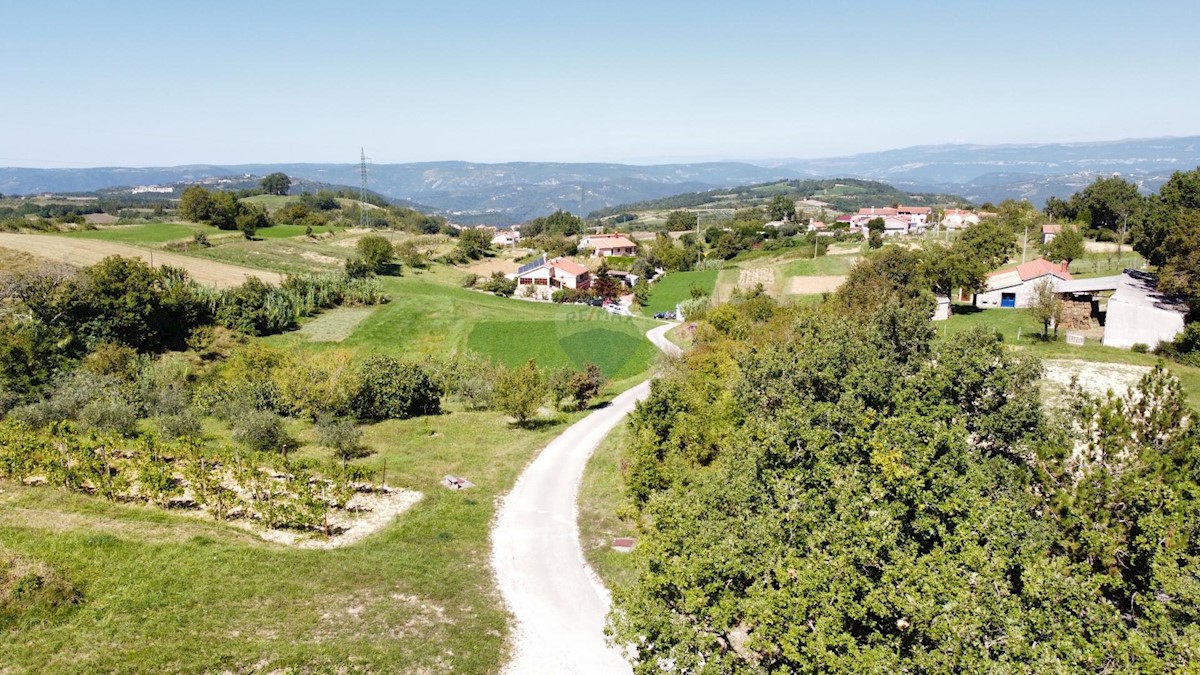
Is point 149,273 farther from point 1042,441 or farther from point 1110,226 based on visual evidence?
point 1110,226

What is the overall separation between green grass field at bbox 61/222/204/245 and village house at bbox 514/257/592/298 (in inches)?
2111

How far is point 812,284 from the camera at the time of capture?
8725 cm

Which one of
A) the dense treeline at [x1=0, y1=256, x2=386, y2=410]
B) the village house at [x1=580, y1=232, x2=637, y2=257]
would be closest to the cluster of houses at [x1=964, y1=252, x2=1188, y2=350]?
the dense treeline at [x1=0, y1=256, x2=386, y2=410]

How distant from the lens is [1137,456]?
53.6 ft

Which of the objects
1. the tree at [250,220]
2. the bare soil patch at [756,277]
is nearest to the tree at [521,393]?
the bare soil patch at [756,277]

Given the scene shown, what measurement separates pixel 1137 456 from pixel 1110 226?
109 m

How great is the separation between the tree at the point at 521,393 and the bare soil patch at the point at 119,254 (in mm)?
49166

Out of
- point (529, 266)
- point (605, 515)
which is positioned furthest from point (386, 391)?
point (529, 266)

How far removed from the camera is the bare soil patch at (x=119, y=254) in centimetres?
7282

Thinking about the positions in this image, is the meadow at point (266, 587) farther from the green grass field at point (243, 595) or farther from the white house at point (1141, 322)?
the white house at point (1141, 322)

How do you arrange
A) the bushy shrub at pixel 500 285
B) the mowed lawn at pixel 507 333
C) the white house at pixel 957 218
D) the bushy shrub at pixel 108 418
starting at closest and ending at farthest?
the bushy shrub at pixel 108 418 → the mowed lawn at pixel 507 333 → the bushy shrub at pixel 500 285 → the white house at pixel 957 218

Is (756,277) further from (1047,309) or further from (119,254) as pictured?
(119,254)

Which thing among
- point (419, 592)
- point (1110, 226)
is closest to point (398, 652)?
point (419, 592)

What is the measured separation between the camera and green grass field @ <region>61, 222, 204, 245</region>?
9706 cm
